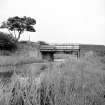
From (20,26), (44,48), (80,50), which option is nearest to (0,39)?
(44,48)

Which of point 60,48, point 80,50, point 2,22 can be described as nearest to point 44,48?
point 60,48

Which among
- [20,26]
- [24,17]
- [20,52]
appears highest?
[24,17]

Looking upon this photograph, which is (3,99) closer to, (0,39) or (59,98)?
(59,98)

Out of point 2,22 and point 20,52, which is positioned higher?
point 2,22


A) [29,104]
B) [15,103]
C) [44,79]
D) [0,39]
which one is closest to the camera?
[29,104]

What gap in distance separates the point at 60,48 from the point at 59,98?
895 inches

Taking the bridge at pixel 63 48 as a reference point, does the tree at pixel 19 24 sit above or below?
above

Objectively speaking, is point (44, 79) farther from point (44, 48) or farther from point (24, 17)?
point (24, 17)

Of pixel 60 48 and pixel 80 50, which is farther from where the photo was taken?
pixel 60 48

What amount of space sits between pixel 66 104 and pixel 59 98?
0.58ft

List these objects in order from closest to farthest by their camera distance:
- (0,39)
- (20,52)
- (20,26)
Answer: (0,39) < (20,52) < (20,26)

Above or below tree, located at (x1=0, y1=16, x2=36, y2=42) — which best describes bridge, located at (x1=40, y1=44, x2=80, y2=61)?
below

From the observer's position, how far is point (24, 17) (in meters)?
31.4

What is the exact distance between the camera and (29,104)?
91.4 inches
